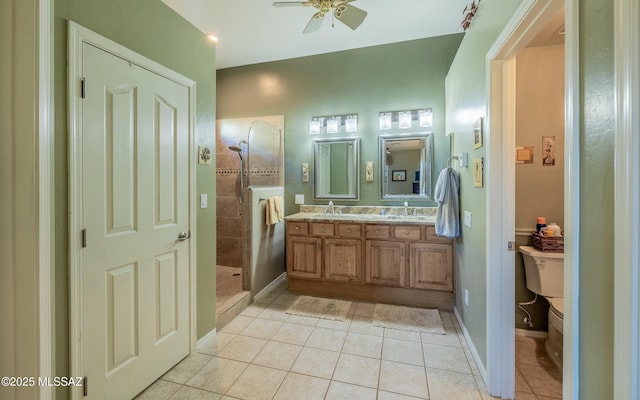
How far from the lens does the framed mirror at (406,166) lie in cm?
324

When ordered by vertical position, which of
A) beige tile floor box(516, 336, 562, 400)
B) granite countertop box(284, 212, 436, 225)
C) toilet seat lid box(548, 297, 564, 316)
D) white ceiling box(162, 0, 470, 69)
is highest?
white ceiling box(162, 0, 470, 69)

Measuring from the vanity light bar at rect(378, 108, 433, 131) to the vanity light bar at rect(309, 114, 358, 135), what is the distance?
35 cm

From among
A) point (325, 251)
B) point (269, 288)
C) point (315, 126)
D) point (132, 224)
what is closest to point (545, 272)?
point (325, 251)

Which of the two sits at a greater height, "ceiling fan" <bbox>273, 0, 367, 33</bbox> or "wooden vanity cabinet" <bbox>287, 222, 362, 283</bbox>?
"ceiling fan" <bbox>273, 0, 367, 33</bbox>

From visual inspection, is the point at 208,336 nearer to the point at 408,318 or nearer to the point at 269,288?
the point at 269,288

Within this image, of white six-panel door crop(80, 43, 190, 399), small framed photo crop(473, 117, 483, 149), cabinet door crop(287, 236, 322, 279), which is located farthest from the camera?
cabinet door crop(287, 236, 322, 279)

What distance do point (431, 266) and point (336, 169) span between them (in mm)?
1671

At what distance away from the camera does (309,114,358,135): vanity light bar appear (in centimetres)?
349

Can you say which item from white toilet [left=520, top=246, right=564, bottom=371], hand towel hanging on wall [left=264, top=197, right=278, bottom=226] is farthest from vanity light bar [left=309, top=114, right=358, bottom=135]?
white toilet [left=520, top=246, right=564, bottom=371]

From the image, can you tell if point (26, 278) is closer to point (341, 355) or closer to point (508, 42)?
point (341, 355)

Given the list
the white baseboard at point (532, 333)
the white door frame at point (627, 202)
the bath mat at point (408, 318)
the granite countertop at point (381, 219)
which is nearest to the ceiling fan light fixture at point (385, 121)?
the granite countertop at point (381, 219)

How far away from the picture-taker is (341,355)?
79.7 inches

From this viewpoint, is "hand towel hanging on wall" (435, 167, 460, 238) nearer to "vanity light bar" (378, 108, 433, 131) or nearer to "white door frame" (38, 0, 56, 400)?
"vanity light bar" (378, 108, 433, 131)

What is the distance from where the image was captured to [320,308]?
2.82 m
